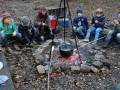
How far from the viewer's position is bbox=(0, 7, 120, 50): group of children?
8.84 meters

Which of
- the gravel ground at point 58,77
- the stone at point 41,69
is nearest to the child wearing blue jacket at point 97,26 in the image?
the gravel ground at point 58,77

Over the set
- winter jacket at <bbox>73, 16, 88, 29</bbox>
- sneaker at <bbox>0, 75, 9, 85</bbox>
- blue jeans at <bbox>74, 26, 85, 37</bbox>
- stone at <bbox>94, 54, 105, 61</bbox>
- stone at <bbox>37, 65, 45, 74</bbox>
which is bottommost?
stone at <bbox>94, 54, 105, 61</bbox>

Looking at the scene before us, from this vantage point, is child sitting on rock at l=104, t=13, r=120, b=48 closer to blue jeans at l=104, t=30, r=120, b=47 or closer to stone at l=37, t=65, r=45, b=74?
blue jeans at l=104, t=30, r=120, b=47

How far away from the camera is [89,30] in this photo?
924 cm

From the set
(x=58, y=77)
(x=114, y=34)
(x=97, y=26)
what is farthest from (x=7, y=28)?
(x=114, y=34)

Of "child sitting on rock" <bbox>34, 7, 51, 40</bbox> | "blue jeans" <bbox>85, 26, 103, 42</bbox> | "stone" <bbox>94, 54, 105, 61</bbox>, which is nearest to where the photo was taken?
"stone" <bbox>94, 54, 105, 61</bbox>

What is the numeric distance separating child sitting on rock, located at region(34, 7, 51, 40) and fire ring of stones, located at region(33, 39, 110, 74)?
23.8 inches

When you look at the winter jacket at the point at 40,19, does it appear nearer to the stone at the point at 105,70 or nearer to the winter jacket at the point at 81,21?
the winter jacket at the point at 81,21

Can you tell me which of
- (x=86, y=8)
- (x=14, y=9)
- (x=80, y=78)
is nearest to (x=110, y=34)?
(x=80, y=78)

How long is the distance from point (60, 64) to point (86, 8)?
5471 mm

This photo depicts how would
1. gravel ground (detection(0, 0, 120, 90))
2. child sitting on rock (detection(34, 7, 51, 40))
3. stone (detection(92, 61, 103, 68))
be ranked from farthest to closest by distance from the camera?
child sitting on rock (detection(34, 7, 51, 40)), stone (detection(92, 61, 103, 68)), gravel ground (detection(0, 0, 120, 90))

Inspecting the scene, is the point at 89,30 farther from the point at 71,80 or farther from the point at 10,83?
the point at 10,83

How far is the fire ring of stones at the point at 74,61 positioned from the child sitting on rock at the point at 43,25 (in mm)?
605

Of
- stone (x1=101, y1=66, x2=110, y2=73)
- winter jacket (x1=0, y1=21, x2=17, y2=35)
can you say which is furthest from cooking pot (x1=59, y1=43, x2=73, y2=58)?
winter jacket (x1=0, y1=21, x2=17, y2=35)
